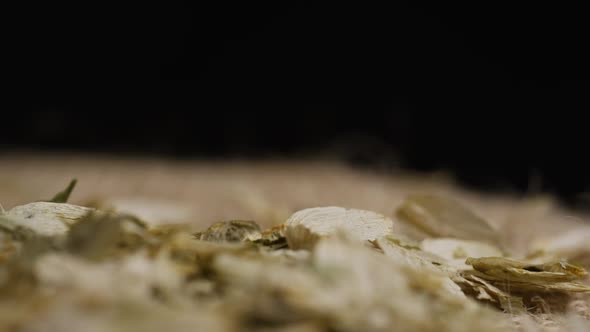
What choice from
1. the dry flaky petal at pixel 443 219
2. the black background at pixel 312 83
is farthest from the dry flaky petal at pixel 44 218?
the black background at pixel 312 83

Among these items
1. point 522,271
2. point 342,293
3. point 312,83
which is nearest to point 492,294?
point 522,271

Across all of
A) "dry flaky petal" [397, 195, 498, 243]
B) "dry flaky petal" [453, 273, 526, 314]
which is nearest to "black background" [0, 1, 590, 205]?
"dry flaky petal" [397, 195, 498, 243]

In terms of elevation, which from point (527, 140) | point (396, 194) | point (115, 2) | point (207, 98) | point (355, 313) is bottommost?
A: point (355, 313)

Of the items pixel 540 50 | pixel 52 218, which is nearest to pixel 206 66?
pixel 540 50

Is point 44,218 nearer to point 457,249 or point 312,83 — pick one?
point 457,249

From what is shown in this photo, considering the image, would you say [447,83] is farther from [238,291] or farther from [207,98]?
[238,291]

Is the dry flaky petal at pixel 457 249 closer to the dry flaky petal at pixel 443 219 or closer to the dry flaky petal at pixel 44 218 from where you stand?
the dry flaky petal at pixel 443 219

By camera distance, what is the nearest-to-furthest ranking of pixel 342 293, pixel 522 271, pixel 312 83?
pixel 342 293, pixel 522 271, pixel 312 83
